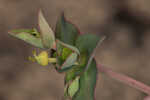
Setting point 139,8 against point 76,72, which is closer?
point 76,72

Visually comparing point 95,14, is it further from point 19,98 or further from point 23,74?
point 19,98

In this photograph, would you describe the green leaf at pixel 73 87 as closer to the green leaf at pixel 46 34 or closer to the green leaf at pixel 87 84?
the green leaf at pixel 87 84

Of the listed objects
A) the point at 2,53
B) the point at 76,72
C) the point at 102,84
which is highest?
the point at 76,72

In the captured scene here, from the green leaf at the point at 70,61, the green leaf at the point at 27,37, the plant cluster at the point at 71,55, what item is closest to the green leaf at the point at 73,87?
the plant cluster at the point at 71,55

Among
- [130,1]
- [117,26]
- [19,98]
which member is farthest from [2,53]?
[130,1]

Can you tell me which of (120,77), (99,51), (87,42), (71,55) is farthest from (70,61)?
(99,51)

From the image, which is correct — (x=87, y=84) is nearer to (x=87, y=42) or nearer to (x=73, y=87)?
(x=73, y=87)
